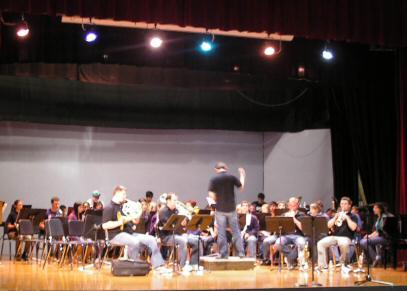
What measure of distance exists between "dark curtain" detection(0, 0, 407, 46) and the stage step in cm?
414

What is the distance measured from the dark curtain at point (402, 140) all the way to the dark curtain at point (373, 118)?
1.11 meters

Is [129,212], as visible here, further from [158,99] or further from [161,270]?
[158,99]

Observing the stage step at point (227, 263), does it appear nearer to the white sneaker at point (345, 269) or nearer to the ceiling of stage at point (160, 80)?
the white sneaker at point (345, 269)

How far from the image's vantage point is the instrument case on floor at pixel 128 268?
10.4 metres

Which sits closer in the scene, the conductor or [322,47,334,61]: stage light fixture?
the conductor

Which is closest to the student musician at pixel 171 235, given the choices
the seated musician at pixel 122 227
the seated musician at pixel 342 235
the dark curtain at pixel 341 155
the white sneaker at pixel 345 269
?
the seated musician at pixel 122 227

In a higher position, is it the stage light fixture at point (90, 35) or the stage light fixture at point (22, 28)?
the stage light fixture at point (90, 35)

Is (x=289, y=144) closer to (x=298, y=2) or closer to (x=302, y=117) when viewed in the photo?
(x=302, y=117)

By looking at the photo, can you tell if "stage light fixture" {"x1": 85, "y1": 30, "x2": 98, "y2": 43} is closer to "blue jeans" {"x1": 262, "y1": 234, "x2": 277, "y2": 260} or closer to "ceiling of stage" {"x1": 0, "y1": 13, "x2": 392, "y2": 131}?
"ceiling of stage" {"x1": 0, "y1": 13, "x2": 392, "y2": 131}

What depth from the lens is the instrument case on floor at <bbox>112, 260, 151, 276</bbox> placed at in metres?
10.4

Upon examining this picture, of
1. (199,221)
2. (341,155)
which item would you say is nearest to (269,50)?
(341,155)

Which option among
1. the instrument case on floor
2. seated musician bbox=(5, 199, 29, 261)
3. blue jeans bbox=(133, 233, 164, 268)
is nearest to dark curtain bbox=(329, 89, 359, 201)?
blue jeans bbox=(133, 233, 164, 268)

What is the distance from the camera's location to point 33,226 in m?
13.5

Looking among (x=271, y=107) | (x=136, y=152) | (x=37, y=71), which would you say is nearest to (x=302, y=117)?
(x=271, y=107)
